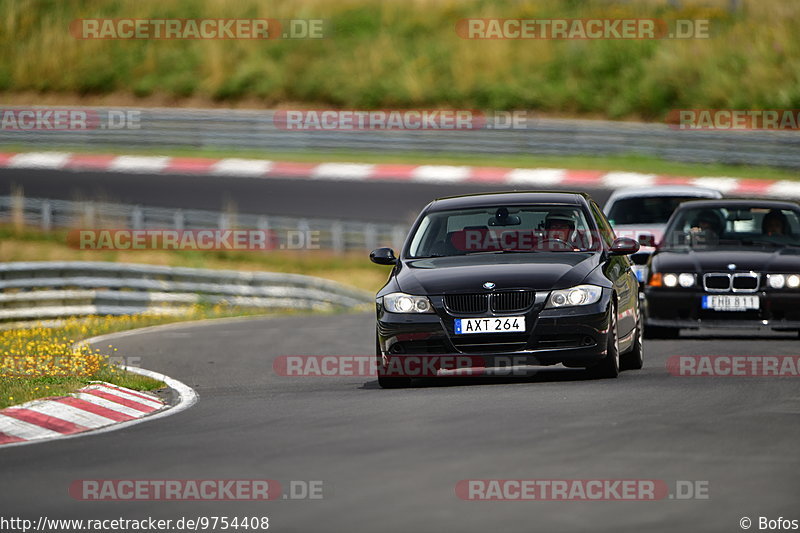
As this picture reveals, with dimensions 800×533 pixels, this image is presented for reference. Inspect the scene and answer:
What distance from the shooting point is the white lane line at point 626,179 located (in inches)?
1282

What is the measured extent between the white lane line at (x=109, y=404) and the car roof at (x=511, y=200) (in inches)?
123

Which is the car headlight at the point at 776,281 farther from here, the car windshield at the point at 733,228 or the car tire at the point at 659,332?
the car tire at the point at 659,332

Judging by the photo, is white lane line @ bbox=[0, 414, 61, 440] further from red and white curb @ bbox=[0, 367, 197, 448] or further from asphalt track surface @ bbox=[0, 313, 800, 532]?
asphalt track surface @ bbox=[0, 313, 800, 532]

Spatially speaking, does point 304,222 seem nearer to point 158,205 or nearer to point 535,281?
point 158,205

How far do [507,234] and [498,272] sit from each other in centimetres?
93

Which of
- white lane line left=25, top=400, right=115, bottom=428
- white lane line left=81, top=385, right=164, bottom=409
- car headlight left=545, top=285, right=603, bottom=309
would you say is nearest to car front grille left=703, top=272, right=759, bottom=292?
car headlight left=545, top=285, right=603, bottom=309

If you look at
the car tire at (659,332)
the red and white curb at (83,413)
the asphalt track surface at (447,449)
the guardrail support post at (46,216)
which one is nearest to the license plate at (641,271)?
the car tire at (659,332)

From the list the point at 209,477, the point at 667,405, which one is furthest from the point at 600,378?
the point at 209,477

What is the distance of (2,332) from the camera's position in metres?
20.2

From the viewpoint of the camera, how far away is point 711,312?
592 inches

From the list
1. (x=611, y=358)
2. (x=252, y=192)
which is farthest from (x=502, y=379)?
(x=252, y=192)

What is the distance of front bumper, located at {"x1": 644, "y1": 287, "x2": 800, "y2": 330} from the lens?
14.8m

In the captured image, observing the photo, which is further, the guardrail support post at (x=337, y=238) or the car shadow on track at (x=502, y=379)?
the guardrail support post at (x=337, y=238)

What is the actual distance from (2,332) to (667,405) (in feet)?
41.0
